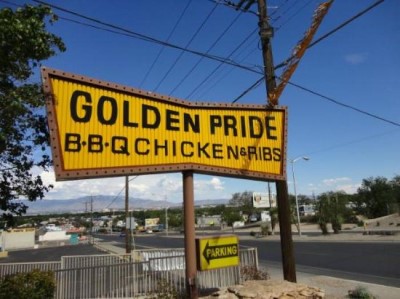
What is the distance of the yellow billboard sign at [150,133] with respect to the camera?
24.8ft

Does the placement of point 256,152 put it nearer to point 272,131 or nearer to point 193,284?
point 272,131

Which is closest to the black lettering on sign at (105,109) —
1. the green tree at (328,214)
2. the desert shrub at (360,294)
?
the desert shrub at (360,294)

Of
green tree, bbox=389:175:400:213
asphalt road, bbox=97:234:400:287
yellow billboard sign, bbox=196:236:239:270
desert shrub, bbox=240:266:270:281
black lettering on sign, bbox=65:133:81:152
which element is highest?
green tree, bbox=389:175:400:213

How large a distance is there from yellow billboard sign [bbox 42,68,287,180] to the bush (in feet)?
17.9

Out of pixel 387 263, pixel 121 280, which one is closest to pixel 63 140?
pixel 121 280

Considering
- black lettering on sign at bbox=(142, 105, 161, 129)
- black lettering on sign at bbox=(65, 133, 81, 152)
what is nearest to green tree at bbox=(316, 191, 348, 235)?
black lettering on sign at bbox=(142, 105, 161, 129)

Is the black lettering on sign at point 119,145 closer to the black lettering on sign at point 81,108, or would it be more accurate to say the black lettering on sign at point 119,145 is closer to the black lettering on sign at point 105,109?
the black lettering on sign at point 105,109

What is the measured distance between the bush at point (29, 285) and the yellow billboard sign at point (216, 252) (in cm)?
536

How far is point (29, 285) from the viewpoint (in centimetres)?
1171

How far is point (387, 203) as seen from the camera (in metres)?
76.4

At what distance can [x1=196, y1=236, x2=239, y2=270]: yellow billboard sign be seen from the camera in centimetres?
891

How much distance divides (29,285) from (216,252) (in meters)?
5.93

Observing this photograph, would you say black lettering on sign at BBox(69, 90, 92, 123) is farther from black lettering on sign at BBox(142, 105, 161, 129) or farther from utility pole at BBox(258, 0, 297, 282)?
utility pole at BBox(258, 0, 297, 282)

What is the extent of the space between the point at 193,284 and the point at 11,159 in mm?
5219
